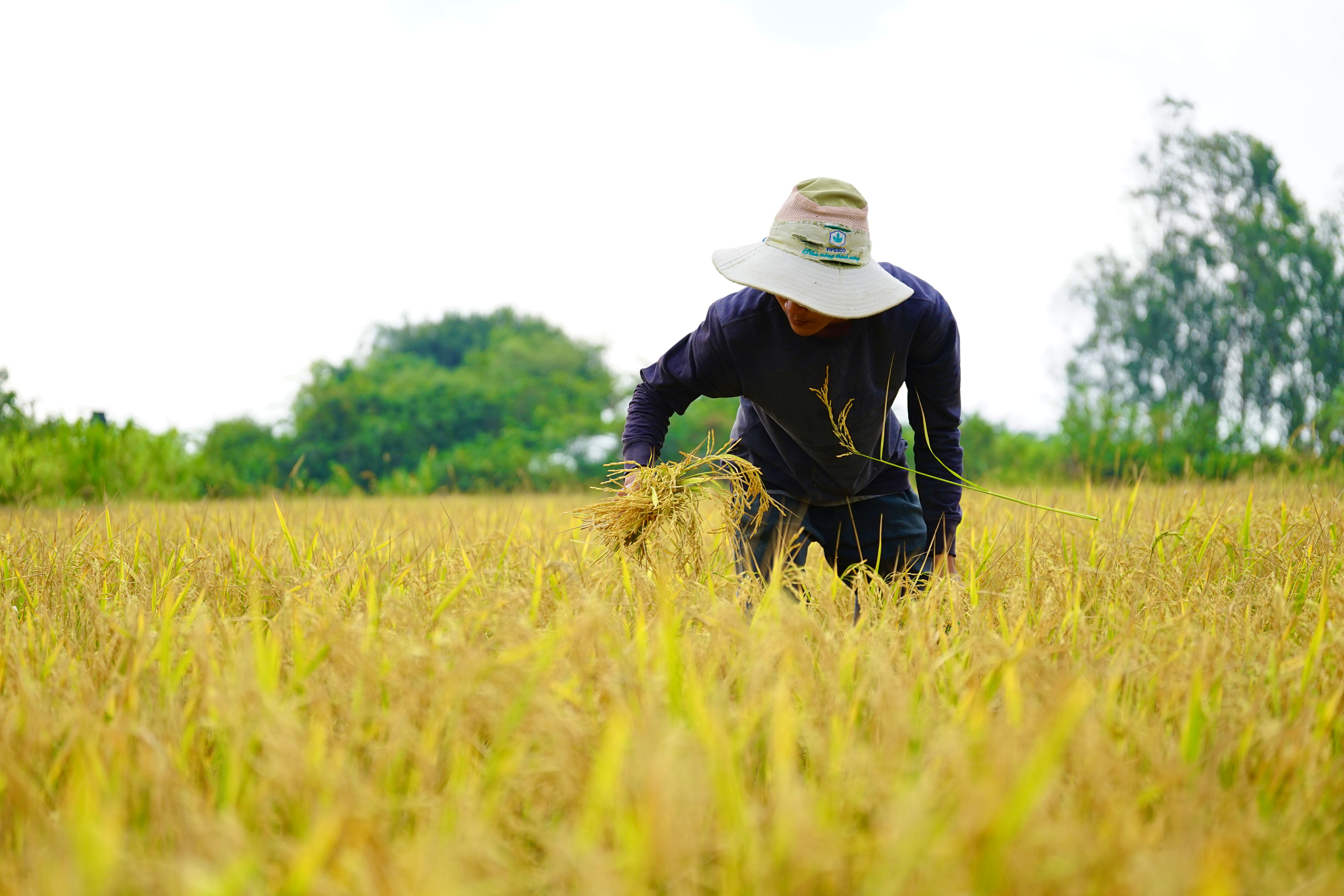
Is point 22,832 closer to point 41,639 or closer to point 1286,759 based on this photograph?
point 41,639

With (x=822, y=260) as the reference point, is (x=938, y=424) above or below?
below

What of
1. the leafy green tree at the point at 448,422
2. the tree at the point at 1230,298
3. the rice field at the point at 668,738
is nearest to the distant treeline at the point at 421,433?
the leafy green tree at the point at 448,422

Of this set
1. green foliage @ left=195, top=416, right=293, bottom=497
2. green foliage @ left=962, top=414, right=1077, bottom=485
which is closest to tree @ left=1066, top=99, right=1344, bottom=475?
green foliage @ left=962, top=414, right=1077, bottom=485

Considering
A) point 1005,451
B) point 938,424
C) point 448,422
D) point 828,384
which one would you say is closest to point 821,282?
point 828,384

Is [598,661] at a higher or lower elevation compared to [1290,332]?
lower

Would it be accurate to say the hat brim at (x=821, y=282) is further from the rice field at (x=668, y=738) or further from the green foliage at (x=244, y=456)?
the green foliage at (x=244, y=456)

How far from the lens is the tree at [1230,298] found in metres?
21.5

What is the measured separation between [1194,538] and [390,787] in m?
2.45

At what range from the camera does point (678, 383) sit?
8.31 feet

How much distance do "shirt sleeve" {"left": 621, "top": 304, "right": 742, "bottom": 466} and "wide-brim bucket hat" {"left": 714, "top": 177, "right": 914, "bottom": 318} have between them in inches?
9.9

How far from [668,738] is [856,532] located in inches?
71.8

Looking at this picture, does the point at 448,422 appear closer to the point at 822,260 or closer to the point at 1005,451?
the point at 1005,451

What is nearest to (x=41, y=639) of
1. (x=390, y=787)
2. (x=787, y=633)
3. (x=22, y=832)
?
(x=22, y=832)

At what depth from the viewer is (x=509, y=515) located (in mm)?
3721
